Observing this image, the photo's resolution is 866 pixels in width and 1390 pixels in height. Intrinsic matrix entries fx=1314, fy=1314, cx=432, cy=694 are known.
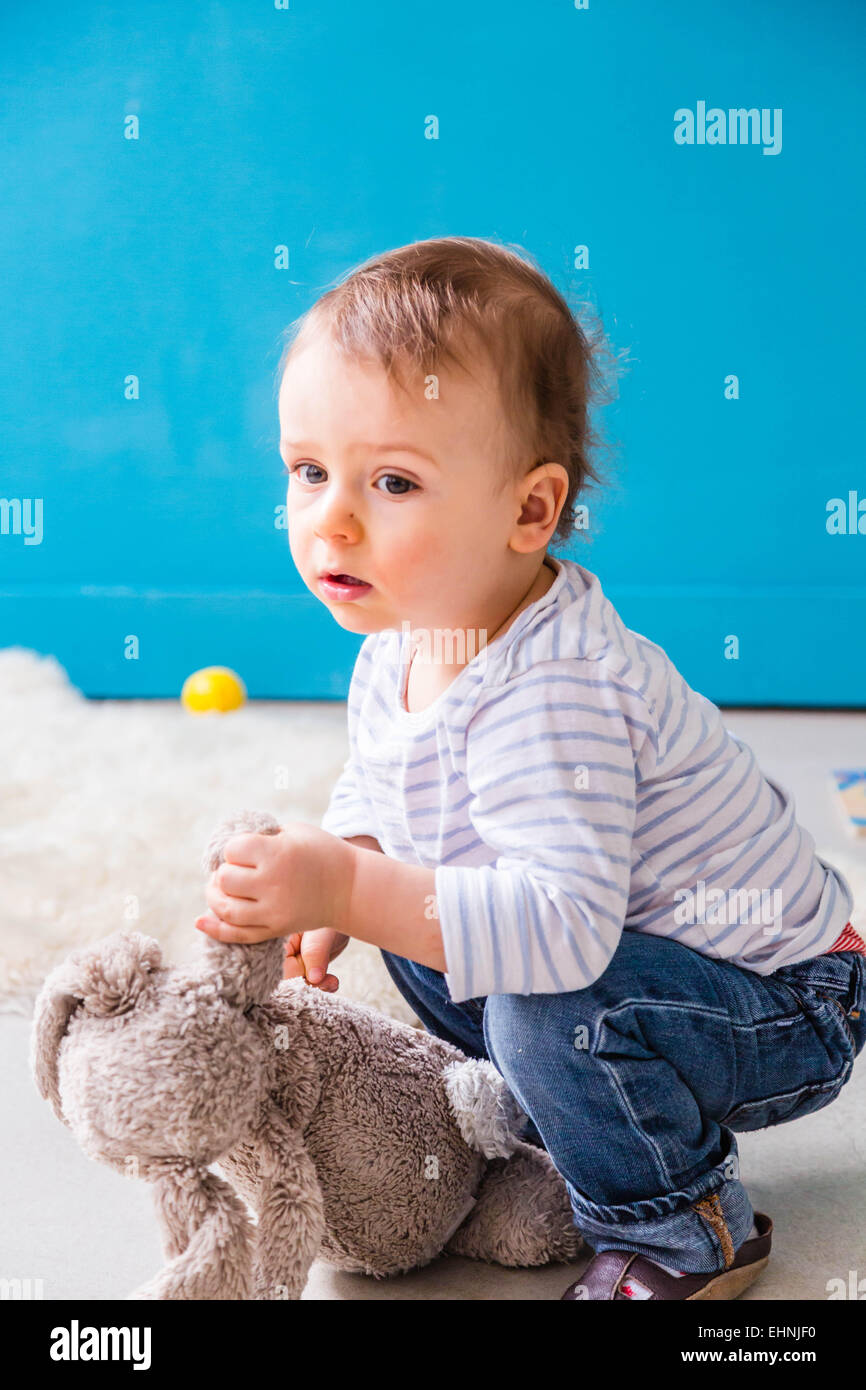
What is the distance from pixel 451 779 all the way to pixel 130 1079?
231mm

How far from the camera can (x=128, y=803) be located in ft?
4.87

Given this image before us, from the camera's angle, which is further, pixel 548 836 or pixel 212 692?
pixel 212 692

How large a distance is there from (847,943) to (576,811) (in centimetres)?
24

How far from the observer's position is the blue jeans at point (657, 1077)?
0.68 meters

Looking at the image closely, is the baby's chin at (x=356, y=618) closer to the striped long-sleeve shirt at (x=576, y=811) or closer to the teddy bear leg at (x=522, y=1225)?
the striped long-sleeve shirt at (x=576, y=811)

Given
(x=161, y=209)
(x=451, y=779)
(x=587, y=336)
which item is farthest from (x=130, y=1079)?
(x=161, y=209)

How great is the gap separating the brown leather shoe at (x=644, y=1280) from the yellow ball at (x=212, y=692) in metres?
1.56

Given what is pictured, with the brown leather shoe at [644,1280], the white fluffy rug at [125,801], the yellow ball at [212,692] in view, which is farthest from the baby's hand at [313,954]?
the yellow ball at [212,692]

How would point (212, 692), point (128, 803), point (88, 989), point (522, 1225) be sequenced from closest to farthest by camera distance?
point (88, 989) < point (522, 1225) < point (128, 803) < point (212, 692)

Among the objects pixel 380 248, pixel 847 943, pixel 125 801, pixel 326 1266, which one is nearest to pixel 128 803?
pixel 125 801

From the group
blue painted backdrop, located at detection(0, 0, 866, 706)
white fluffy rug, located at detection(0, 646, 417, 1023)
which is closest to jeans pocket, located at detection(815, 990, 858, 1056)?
white fluffy rug, located at detection(0, 646, 417, 1023)

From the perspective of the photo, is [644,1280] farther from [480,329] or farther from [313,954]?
[480,329]

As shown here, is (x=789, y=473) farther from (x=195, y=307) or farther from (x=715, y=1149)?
(x=715, y=1149)

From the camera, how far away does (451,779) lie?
718mm
